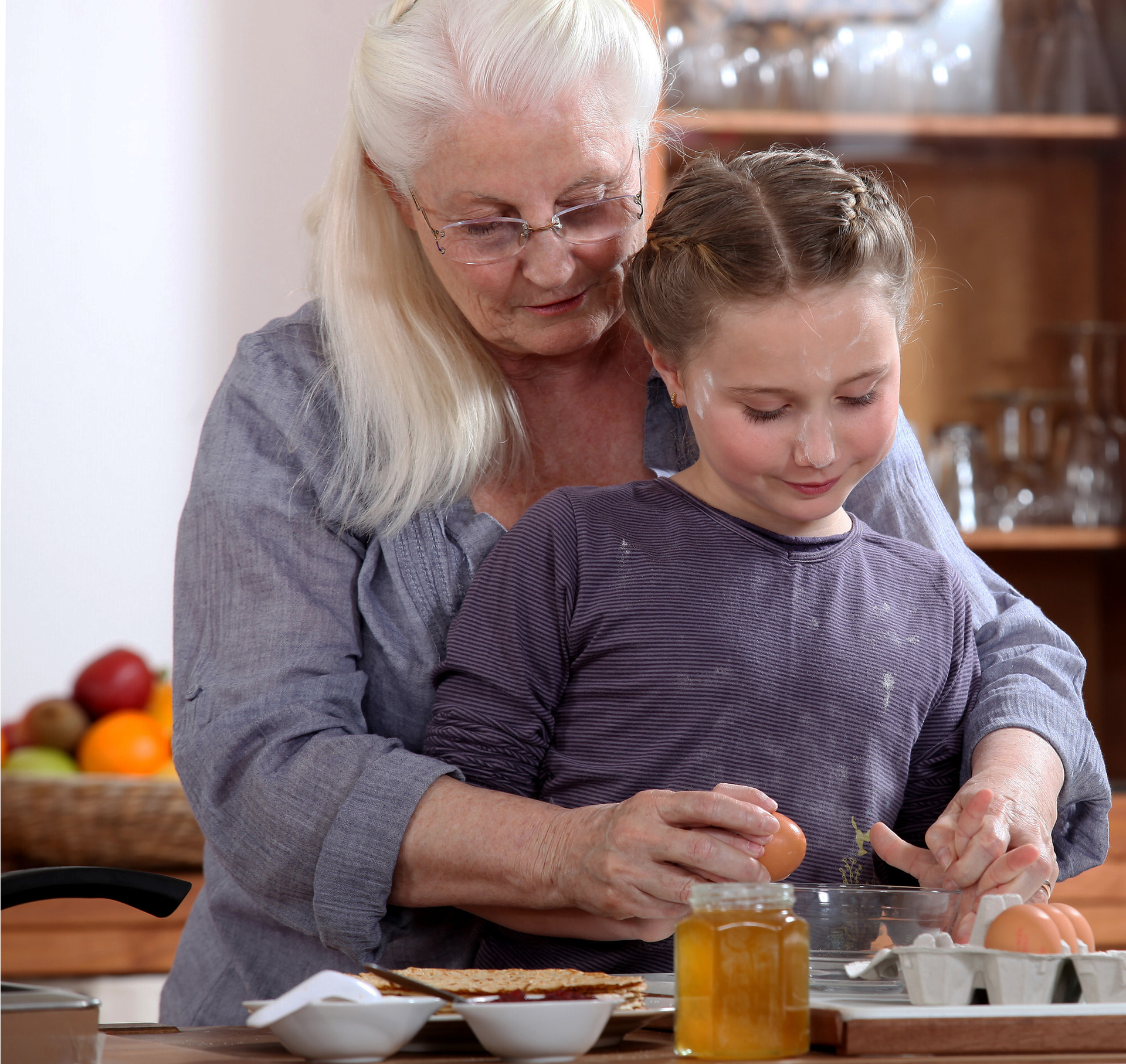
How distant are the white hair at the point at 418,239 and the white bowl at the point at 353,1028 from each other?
1.94ft

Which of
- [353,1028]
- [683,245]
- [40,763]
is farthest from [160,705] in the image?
[353,1028]

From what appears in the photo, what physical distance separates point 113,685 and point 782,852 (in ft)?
5.04

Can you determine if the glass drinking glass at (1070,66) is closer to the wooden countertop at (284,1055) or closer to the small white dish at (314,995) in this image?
the wooden countertop at (284,1055)

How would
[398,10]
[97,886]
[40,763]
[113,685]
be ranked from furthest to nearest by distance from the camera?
[113,685]
[40,763]
[398,10]
[97,886]

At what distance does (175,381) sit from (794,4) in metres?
1.29

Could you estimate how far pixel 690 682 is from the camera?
1.12 metres

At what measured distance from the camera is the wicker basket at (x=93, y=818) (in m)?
1.95

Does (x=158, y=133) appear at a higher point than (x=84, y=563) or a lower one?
higher

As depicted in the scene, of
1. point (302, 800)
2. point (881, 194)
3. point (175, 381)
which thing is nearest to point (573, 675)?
point (302, 800)

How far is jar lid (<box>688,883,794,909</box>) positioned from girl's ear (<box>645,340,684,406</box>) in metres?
0.55

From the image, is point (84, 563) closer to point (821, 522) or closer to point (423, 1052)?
point (821, 522)

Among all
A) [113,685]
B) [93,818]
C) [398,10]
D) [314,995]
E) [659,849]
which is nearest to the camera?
[314,995]

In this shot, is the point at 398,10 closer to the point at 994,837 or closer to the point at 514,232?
the point at 514,232

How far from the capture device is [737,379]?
1088 millimetres
